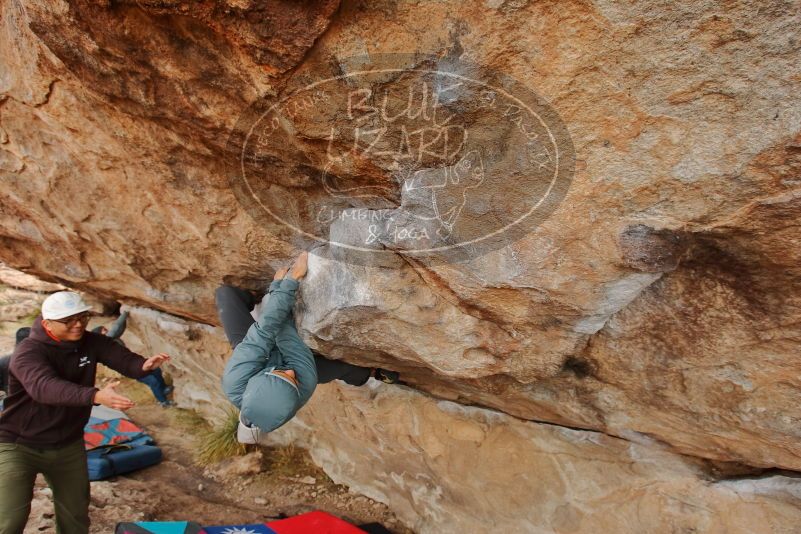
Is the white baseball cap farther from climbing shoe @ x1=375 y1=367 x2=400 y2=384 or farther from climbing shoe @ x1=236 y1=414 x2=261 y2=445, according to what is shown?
climbing shoe @ x1=236 y1=414 x2=261 y2=445

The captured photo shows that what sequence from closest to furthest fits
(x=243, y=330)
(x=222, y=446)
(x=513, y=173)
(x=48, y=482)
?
(x=513, y=173) < (x=48, y=482) < (x=243, y=330) < (x=222, y=446)

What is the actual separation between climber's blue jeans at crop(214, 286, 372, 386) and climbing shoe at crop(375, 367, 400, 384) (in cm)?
7

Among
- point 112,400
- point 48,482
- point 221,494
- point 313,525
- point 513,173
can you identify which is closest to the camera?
point 513,173

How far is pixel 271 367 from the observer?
256cm

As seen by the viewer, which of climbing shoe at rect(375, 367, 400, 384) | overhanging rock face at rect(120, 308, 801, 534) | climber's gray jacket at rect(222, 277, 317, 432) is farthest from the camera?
climbing shoe at rect(375, 367, 400, 384)

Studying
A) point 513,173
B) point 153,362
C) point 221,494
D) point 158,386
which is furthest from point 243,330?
point 158,386

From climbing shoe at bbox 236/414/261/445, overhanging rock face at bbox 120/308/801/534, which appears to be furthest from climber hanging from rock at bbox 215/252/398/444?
climbing shoe at bbox 236/414/261/445

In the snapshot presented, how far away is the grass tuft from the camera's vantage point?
484 cm

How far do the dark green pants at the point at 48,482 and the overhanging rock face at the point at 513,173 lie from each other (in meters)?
1.54

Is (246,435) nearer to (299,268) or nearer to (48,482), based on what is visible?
(48,482)

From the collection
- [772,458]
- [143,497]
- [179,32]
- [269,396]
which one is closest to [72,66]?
[179,32]

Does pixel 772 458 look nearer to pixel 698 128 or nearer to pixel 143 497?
pixel 698 128

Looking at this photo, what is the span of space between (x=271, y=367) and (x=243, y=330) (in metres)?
0.64

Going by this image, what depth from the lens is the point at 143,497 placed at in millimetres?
4039
